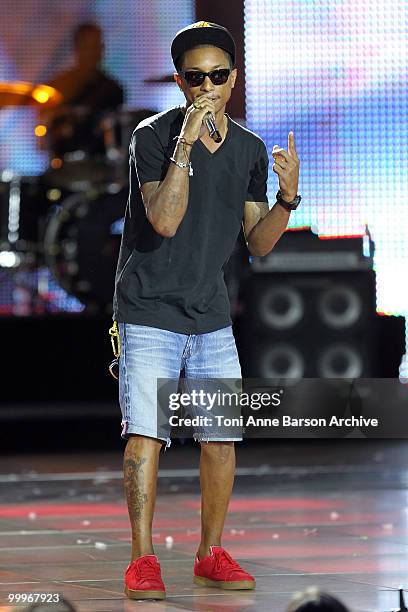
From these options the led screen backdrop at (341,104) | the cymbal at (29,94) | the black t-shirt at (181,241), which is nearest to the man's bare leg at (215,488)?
the black t-shirt at (181,241)

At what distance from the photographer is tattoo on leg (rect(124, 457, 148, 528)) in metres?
3.82

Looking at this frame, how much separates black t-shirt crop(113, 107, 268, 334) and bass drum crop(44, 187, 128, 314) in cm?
638

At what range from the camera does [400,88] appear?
11492mm

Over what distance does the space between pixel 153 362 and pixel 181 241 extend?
0.36m

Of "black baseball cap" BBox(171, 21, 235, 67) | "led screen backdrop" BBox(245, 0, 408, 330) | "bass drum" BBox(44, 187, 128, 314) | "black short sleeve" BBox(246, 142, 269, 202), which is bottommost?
"black short sleeve" BBox(246, 142, 269, 202)

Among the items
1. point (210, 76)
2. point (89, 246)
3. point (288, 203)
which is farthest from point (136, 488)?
point (89, 246)

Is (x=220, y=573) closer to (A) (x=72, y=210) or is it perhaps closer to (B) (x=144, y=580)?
(B) (x=144, y=580)

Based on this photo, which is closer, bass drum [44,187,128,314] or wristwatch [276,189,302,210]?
wristwatch [276,189,302,210]

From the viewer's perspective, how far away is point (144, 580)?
3.69 meters

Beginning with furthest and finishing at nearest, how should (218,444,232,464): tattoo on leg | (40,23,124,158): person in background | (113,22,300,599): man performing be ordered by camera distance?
(40,23,124,158): person in background, (218,444,232,464): tattoo on leg, (113,22,300,599): man performing

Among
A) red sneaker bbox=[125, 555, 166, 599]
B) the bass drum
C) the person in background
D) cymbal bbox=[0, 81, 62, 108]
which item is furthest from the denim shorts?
cymbal bbox=[0, 81, 62, 108]

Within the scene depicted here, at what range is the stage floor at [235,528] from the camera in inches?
150

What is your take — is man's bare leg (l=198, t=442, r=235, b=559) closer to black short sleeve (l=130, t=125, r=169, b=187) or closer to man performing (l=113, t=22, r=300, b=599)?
man performing (l=113, t=22, r=300, b=599)

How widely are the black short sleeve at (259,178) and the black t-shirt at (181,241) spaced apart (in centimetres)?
7
